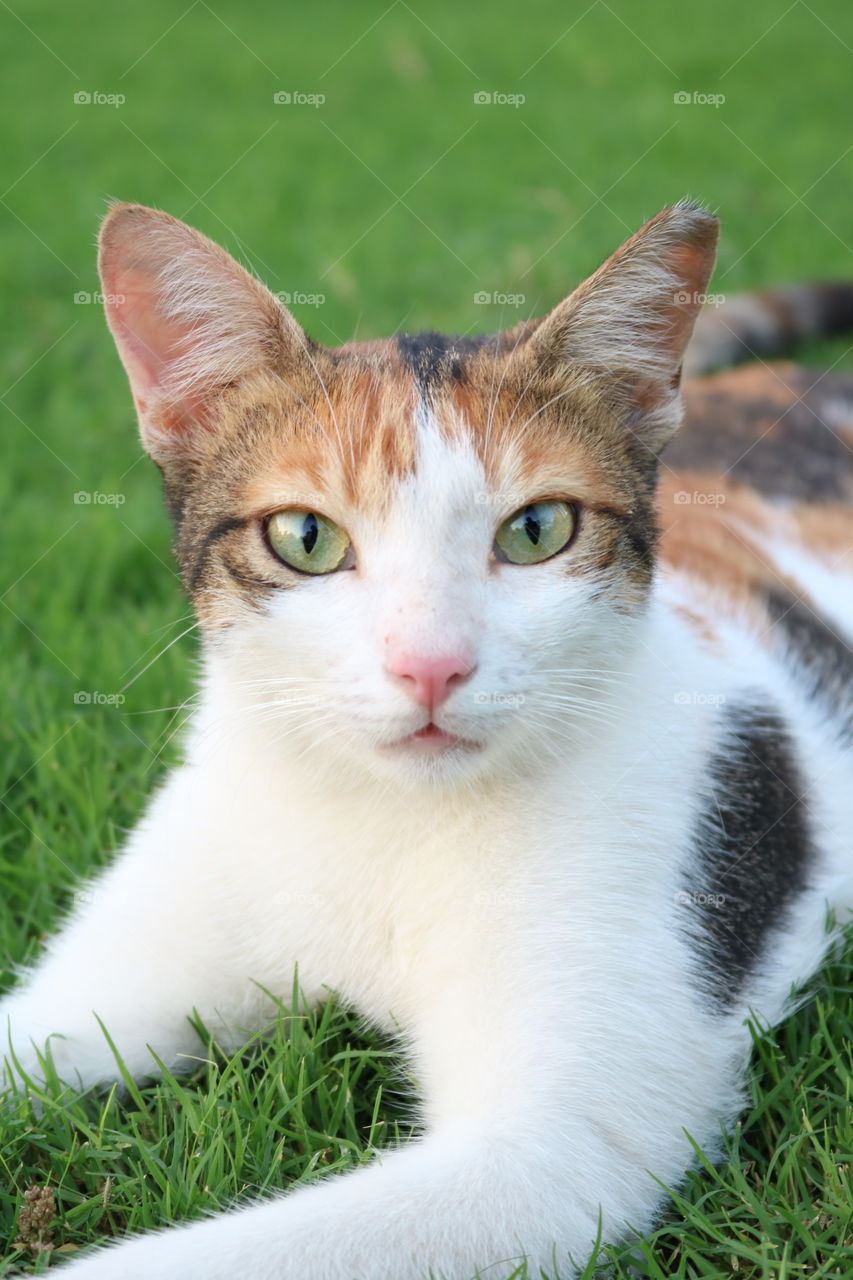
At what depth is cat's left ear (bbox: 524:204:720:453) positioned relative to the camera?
7.39 ft

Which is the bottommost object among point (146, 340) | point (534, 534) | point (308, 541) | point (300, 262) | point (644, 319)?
point (308, 541)

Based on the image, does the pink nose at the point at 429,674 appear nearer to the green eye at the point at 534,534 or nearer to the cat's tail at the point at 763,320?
the green eye at the point at 534,534

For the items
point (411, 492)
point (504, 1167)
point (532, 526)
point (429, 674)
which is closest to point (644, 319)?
point (532, 526)

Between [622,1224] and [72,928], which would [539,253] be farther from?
[622,1224]

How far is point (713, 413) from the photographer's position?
12.8ft

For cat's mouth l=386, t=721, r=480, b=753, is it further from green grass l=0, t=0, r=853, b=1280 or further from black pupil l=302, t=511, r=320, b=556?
green grass l=0, t=0, r=853, b=1280

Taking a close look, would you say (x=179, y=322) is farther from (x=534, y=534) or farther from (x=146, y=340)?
(x=534, y=534)

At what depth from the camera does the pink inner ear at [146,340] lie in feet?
7.57

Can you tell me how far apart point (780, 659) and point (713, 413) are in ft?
4.06

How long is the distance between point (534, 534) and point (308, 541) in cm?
39

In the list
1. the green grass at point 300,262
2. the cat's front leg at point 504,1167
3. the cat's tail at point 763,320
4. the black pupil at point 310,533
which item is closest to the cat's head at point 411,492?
the black pupil at point 310,533

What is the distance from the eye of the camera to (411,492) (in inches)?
79.4

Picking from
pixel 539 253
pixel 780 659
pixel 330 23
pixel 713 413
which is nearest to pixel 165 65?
pixel 330 23

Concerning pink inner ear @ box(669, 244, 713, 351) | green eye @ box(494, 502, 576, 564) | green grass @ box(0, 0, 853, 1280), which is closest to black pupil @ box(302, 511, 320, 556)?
green eye @ box(494, 502, 576, 564)
